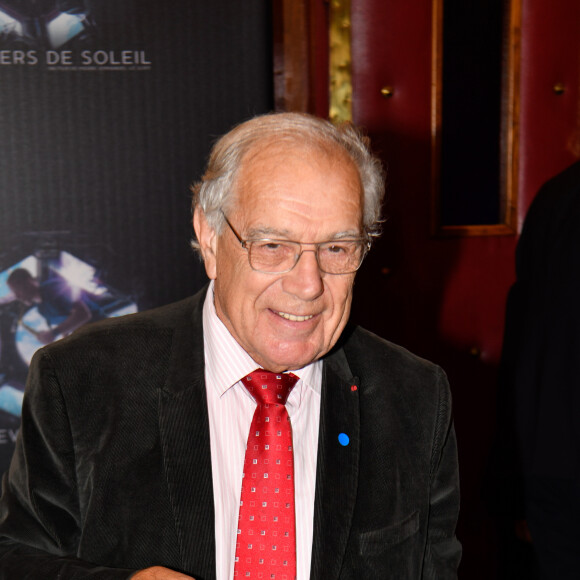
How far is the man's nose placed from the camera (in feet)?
4.12

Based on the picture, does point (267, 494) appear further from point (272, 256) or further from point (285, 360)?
point (272, 256)

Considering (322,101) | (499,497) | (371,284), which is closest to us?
(499,497)

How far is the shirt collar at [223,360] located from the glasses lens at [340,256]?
0.22m

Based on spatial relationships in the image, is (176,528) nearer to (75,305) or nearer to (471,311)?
(75,305)

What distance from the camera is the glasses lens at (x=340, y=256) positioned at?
1284mm

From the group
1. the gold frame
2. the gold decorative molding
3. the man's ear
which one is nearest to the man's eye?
the man's ear

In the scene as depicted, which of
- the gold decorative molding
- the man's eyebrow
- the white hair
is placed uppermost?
the gold decorative molding

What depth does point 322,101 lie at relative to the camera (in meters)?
2.36

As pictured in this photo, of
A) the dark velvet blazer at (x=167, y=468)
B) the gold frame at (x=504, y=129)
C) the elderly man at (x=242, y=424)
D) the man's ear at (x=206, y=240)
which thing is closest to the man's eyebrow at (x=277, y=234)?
the elderly man at (x=242, y=424)

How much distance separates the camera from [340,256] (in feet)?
4.28

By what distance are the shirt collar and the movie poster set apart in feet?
0.57

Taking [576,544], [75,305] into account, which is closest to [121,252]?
[75,305]

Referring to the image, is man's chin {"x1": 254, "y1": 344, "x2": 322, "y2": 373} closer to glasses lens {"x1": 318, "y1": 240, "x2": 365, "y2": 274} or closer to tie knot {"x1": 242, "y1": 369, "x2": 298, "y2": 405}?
A: tie knot {"x1": 242, "y1": 369, "x2": 298, "y2": 405}

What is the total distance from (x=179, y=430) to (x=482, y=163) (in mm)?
1735
